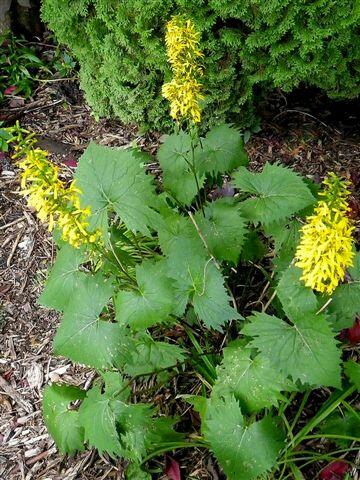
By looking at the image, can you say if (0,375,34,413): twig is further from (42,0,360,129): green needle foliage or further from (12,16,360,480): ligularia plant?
(42,0,360,129): green needle foliage

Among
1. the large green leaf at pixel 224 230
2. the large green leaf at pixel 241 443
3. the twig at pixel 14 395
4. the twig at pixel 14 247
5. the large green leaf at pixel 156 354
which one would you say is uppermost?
the large green leaf at pixel 224 230

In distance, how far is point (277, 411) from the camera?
7.72 ft

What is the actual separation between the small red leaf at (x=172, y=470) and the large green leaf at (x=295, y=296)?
925mm

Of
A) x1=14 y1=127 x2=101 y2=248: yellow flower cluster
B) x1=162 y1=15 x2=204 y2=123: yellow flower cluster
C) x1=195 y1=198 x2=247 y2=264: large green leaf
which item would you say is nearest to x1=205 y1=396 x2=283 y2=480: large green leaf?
x1=195 y1=198 x2=247 y2=264: large green leaf

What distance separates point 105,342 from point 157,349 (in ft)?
1.19

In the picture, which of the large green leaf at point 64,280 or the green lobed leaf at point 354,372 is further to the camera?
the large green leaf at point 64,280

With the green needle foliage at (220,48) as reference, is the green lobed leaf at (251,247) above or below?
below

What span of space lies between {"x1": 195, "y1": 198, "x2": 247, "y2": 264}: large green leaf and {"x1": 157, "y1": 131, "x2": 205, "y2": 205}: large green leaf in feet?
0.56

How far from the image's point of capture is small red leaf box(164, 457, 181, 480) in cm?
230

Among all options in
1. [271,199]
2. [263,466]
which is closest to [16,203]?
[271,199]

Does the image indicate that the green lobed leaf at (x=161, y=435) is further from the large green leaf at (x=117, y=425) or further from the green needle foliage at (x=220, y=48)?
the green needle foliage at (x=220, y=48)

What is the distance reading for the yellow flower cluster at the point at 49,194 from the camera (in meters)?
1.59

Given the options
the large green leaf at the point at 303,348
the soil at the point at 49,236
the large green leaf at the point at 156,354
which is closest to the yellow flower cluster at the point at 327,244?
the large green leaf at the point at 303,348

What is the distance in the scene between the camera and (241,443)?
1.90 m
